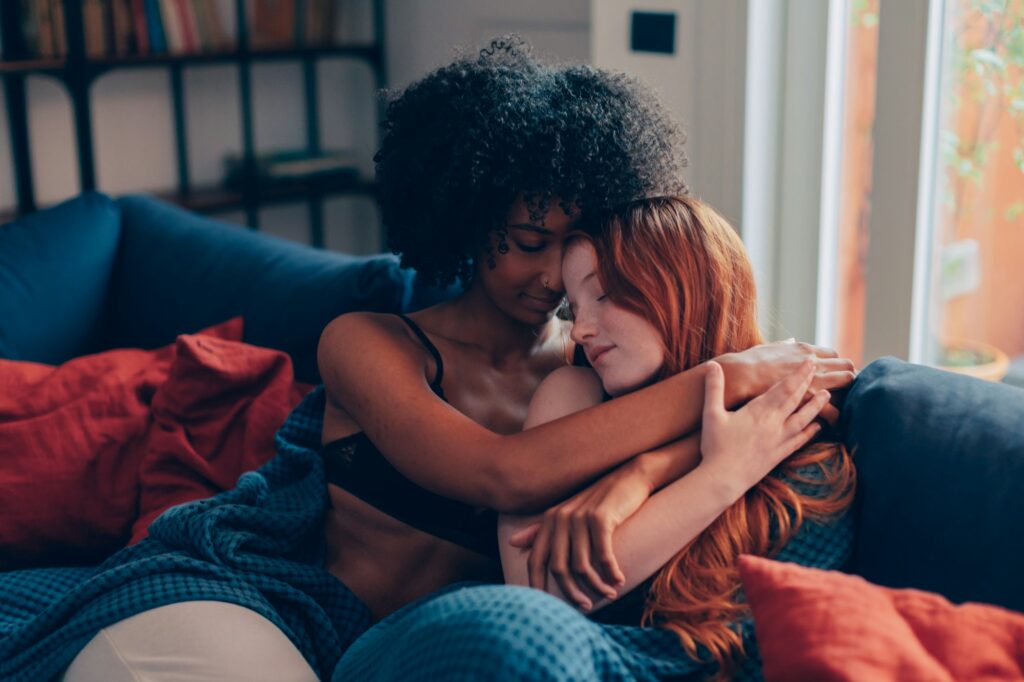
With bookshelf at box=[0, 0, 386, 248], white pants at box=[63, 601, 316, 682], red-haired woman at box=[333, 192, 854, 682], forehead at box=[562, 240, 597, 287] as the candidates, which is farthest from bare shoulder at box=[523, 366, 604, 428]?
bookshelf at box=[0, 0, 386, 248]

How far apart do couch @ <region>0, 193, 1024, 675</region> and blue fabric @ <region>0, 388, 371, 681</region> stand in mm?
417

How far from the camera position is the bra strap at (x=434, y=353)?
4.83 feet

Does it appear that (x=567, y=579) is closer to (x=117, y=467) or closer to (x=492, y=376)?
(x=492, y=376)

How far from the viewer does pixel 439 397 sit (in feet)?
4.66

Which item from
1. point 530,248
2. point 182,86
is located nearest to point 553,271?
point 530,248

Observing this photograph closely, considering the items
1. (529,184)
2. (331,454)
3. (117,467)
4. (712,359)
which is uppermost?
(529,184)

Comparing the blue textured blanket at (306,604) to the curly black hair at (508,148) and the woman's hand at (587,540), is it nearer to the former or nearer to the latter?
the woman's hand at (587,540)

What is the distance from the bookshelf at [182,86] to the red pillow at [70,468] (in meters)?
1.39

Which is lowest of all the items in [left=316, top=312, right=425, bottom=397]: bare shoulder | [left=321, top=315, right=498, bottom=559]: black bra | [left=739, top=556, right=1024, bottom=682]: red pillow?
[left=321, top=315, right=498, bottom=559]: black bra

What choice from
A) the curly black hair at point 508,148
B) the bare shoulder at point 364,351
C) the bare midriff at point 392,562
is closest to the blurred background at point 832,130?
the curly black hair at point 508,148

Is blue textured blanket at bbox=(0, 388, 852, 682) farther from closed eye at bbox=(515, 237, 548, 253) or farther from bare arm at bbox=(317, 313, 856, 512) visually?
closed eye at bbox=(515, 237, 548, 253)

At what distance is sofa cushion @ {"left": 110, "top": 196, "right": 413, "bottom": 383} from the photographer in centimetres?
184

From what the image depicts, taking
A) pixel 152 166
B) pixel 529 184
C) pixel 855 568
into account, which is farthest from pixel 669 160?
pixel 152 166

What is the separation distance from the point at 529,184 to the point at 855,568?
1.89 ft
